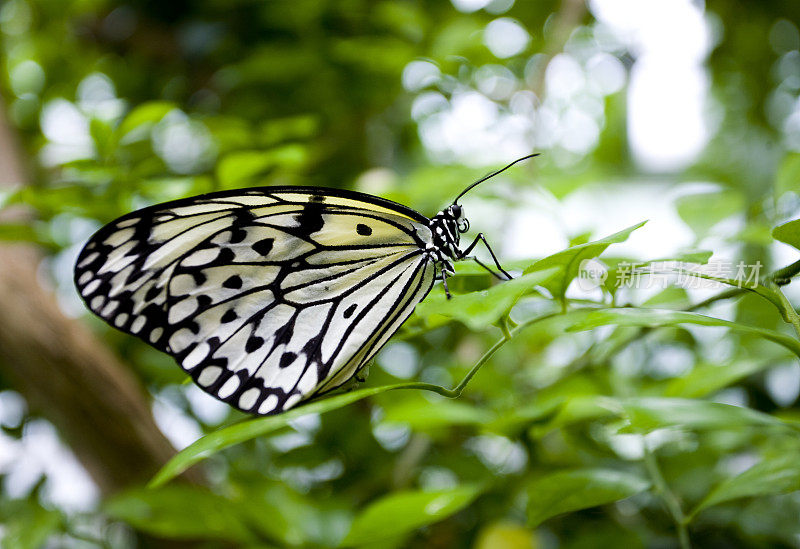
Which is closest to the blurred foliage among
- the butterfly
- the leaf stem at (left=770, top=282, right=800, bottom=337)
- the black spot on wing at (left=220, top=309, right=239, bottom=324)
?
the leaf stem at (left=770, top=282, right=800, bottom=337)

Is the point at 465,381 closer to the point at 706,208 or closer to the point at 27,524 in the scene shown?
the point at 706,208

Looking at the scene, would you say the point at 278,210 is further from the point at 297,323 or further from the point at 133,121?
the point at 133,121

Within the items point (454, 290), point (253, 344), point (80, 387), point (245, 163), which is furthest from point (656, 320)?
point (80, 387)

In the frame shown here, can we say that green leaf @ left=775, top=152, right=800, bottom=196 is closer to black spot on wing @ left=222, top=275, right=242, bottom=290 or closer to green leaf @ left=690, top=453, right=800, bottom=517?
green leaf @ left=690, top=453, right=800, bottom=517

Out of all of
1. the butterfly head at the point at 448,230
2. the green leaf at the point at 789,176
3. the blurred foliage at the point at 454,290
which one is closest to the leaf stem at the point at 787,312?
the blurred foliage at the point at 454,290

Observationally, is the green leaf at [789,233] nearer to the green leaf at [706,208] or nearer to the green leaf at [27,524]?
the green leaf at [706,208]

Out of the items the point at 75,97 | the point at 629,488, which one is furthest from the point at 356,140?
the point at 629,488
